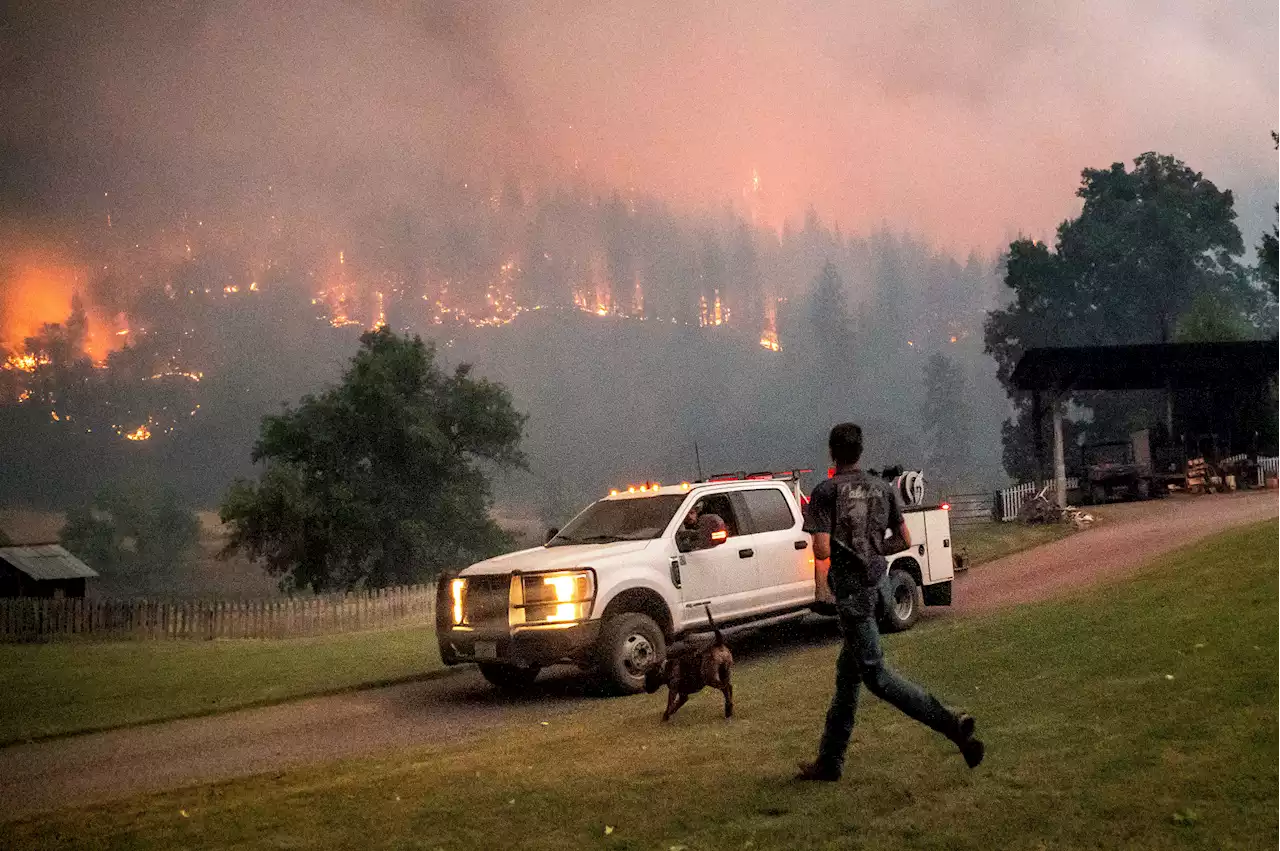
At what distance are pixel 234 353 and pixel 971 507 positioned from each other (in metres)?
169

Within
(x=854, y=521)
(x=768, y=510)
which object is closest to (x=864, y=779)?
(x=854, y=521)

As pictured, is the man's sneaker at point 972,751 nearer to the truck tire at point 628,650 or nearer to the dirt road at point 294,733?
the dirt road at point 294,733

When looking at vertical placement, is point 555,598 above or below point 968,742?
above

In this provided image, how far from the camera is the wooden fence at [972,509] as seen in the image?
32.2m

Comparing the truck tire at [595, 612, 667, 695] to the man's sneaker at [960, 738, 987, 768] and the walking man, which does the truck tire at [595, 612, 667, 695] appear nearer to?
the walking man

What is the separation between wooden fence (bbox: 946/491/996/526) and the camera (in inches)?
1268

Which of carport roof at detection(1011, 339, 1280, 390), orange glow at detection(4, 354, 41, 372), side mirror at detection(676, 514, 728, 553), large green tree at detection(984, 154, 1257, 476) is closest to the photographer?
side mirror at detection(676, 514, 728, 553)

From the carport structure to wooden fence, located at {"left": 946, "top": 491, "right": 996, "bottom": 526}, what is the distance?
8.29 ft

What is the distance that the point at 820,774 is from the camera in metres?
6.05

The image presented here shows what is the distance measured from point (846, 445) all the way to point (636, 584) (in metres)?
5.01

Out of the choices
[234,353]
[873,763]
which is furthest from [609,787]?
[234,353]

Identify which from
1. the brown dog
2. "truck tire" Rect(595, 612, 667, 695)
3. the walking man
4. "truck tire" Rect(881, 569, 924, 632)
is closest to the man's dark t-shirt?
the walking man

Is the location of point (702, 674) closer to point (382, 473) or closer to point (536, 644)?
point (536, 644)

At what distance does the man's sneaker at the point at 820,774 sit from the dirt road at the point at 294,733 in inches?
165
